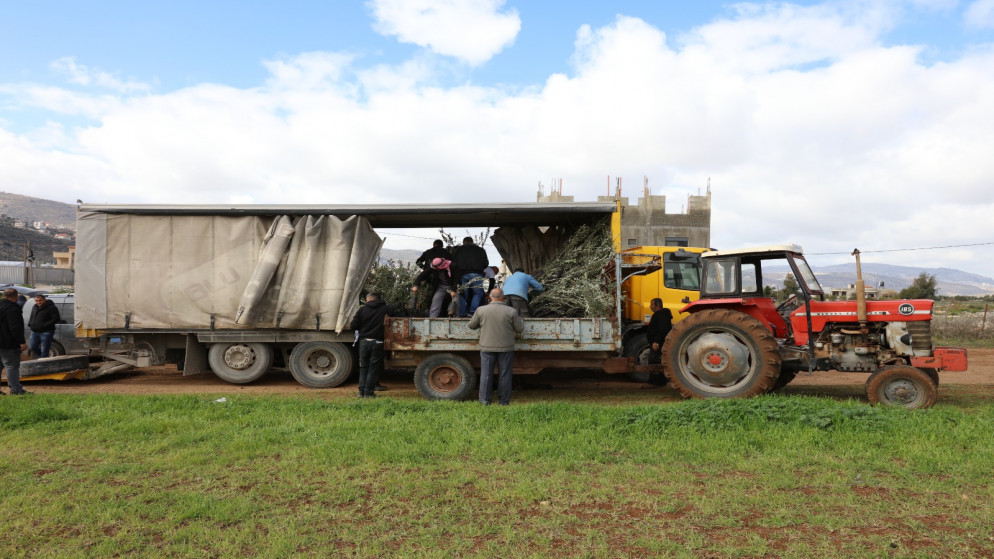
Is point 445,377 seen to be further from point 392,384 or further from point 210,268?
point 210,268

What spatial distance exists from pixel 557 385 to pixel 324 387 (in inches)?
160

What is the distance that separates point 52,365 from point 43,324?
1246 millimetres

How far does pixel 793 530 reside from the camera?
169 inches

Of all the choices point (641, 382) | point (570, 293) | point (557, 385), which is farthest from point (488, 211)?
point (641, 382)

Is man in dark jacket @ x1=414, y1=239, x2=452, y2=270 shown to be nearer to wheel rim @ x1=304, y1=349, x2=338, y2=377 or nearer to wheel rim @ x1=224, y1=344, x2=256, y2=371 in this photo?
wheel rim @ x1=304, y1=349, x2=338, y2=377

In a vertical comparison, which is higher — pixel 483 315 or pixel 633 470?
pixel 483 315

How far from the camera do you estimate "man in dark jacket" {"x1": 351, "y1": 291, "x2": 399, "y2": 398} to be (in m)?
9.38

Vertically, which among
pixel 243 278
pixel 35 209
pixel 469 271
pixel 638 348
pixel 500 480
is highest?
pixel 35 209

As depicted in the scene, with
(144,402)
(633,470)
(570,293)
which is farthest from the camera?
(570,293)

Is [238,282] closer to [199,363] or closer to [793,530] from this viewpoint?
[199,363]

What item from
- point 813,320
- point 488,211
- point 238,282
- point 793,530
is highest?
point 488,211

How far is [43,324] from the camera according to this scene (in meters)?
11.3

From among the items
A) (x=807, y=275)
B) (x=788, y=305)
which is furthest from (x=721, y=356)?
(x=807, y=275)

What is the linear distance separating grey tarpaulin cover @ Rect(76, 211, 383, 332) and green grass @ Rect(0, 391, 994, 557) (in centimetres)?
253
